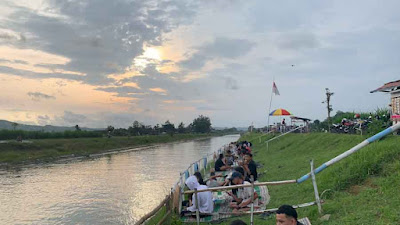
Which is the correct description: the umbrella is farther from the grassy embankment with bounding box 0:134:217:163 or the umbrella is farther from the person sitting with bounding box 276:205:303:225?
the grassy embankment with bounding box 0:134:217:163

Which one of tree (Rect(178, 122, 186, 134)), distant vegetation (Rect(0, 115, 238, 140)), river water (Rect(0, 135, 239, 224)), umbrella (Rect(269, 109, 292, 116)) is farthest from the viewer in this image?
tree (Rect(178, 122, 186, 134))

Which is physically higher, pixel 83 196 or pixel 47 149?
pixel 47 149

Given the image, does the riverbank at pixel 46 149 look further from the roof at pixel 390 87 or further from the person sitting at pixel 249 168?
the roof at pixel 390 87

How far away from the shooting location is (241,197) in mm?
8633

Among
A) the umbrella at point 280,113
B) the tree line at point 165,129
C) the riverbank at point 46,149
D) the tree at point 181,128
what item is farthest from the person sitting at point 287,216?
the tree at point 181,128

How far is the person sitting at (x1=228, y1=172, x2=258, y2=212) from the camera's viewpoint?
25.8 feet

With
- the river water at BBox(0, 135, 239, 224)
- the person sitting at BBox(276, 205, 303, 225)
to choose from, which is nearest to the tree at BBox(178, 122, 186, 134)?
the river water at BBox(0, 135, 239, 224)

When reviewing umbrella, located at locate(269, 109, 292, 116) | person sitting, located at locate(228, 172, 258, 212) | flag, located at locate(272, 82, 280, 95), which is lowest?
person sitting, located at locate(228, 172, 258, 212)

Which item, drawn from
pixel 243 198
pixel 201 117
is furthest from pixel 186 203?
pixel 201 117

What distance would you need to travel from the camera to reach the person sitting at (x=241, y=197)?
7855 mm

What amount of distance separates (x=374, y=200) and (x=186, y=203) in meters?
4.90

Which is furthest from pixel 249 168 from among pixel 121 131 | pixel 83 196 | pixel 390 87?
pixel 121 131

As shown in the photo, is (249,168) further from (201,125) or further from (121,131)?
(201,125)

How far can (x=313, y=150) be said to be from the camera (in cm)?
1678
